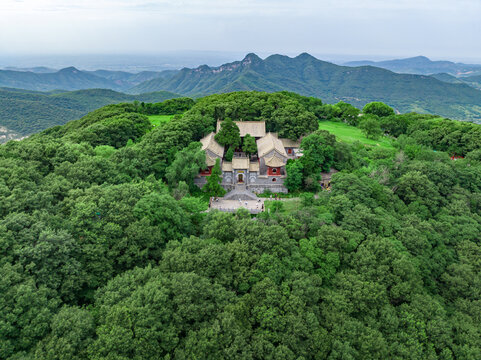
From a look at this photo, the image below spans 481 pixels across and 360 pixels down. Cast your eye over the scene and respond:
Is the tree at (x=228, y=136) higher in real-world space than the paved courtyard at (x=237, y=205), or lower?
higher

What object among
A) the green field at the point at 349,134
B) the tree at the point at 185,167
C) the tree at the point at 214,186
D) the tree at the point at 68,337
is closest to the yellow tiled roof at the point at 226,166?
the tree at the point at 214,186

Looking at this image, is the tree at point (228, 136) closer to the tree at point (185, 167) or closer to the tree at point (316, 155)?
the tree at point (185, 167)

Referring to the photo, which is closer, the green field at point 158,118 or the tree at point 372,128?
the tree at point 372,128

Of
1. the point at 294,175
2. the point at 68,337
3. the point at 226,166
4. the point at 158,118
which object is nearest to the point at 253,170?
the point at 226,166

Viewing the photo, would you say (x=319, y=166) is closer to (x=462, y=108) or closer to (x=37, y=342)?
(x=37, y=342)

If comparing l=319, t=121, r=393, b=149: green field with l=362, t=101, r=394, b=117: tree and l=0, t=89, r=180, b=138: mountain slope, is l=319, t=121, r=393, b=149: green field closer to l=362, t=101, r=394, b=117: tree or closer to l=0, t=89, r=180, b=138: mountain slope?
l=362, t=101, r=394, b=117: tree

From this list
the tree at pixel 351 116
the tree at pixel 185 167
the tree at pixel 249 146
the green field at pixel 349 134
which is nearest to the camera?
the tree at pixel 185 167

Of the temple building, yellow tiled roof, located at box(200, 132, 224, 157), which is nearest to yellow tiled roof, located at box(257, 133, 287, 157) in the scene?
the temple building

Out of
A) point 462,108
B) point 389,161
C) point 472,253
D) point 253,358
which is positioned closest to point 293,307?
point 253,358

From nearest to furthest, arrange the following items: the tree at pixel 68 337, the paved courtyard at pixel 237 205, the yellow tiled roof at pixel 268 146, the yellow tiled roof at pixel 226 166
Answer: the tree at pixel 68 337 → the paved courtyard at pixel 237 205 → the yellow tiled roof at pixel 226 166 → the yellow tiled roof at pixel 268 146
